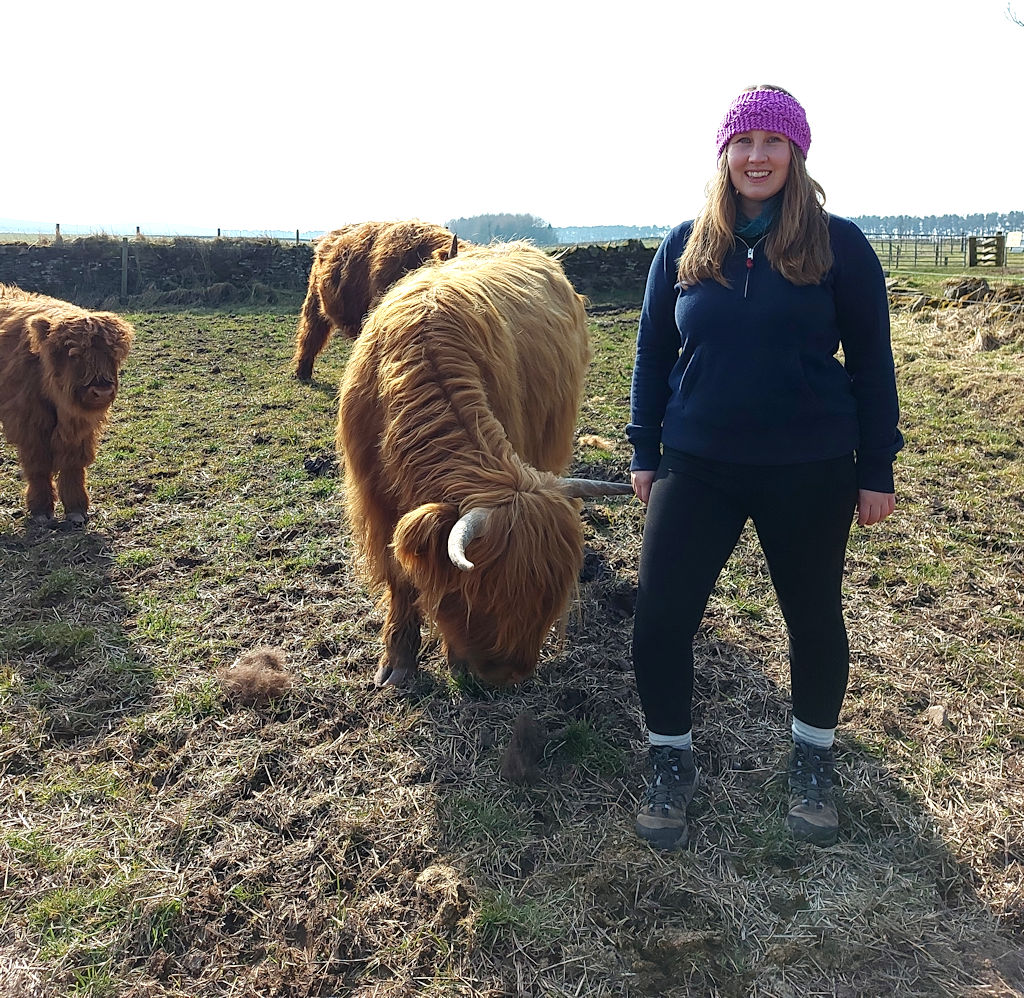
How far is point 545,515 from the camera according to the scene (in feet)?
8.82

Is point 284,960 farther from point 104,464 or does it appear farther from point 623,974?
point 104,464

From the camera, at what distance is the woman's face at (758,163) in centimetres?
227

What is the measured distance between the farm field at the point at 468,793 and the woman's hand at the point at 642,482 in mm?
1076

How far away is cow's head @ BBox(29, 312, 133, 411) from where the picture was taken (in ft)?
17.3

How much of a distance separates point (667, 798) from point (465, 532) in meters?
1.25

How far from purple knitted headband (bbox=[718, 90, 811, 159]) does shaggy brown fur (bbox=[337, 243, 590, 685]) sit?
53.6 inches

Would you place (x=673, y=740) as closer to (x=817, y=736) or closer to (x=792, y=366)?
(x=817, y=736)

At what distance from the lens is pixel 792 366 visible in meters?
2.29

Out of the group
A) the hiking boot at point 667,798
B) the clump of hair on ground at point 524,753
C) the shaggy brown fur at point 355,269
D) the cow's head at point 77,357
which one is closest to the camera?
the hiking boot at point 667,798

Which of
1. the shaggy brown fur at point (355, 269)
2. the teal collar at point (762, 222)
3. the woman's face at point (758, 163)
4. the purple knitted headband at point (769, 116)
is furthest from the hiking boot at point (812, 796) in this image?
the shaggy brown fur at point (355, 269)

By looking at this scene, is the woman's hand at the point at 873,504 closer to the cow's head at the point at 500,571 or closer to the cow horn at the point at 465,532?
the cow's head at the point at 500,571

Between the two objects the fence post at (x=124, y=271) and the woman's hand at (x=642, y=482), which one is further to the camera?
the fence post at (x=124, y=271)

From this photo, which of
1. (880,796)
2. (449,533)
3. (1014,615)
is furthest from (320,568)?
(1014,615)

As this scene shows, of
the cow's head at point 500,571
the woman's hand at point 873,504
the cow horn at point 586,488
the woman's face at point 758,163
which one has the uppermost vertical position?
the woman's face at point 758,163
